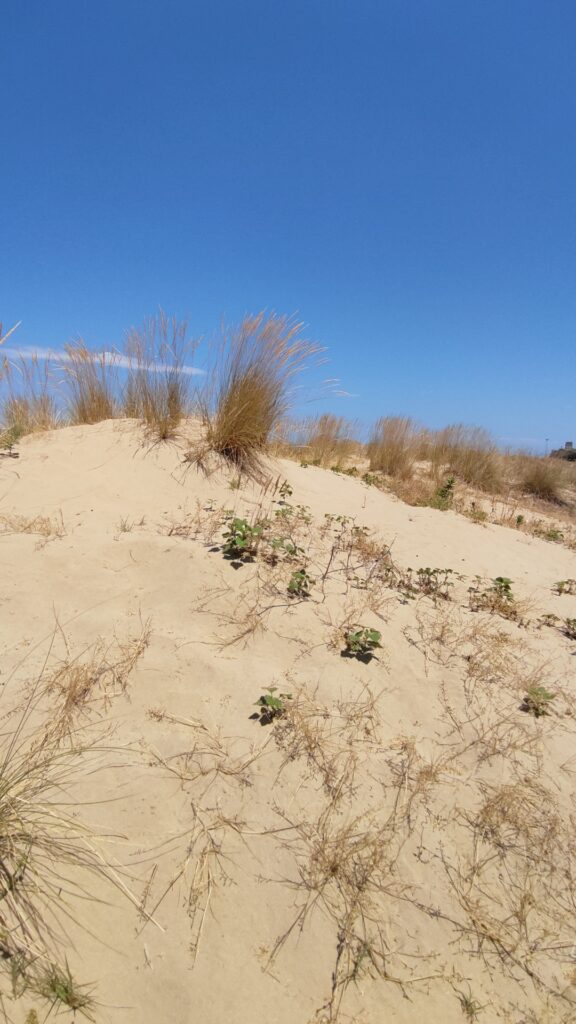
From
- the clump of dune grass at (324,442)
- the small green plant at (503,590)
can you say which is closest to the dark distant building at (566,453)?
the clump of dune grass at (324,442)

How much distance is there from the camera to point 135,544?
308cm

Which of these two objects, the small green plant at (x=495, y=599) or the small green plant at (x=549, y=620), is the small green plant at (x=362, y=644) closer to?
the small green plant at (x=495, y=599)

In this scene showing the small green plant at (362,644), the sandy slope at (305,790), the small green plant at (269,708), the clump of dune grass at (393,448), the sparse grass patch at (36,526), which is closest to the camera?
the sandy slope at (305,790)

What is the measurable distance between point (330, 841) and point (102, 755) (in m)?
0.85

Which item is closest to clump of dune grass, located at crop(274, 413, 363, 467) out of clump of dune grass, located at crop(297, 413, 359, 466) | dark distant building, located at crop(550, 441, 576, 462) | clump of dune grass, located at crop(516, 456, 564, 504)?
clump of dune grass, located at crop(297, 413, 359, 466)

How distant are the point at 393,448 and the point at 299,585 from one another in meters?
6.17

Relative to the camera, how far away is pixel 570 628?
3.07m

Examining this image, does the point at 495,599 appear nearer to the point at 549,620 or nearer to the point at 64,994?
the point at 549,620

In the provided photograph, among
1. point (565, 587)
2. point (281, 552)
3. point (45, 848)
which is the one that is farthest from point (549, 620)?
point (45, 848)

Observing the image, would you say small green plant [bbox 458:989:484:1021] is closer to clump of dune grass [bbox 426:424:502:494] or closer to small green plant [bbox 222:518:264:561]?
small green plant [bbox 222:518:264:561]

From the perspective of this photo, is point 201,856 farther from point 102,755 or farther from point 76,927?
point 102,755

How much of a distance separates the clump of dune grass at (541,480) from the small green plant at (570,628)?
23.3 ft

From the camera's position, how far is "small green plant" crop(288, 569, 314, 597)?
2777 mm

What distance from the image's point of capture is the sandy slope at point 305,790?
123cm
